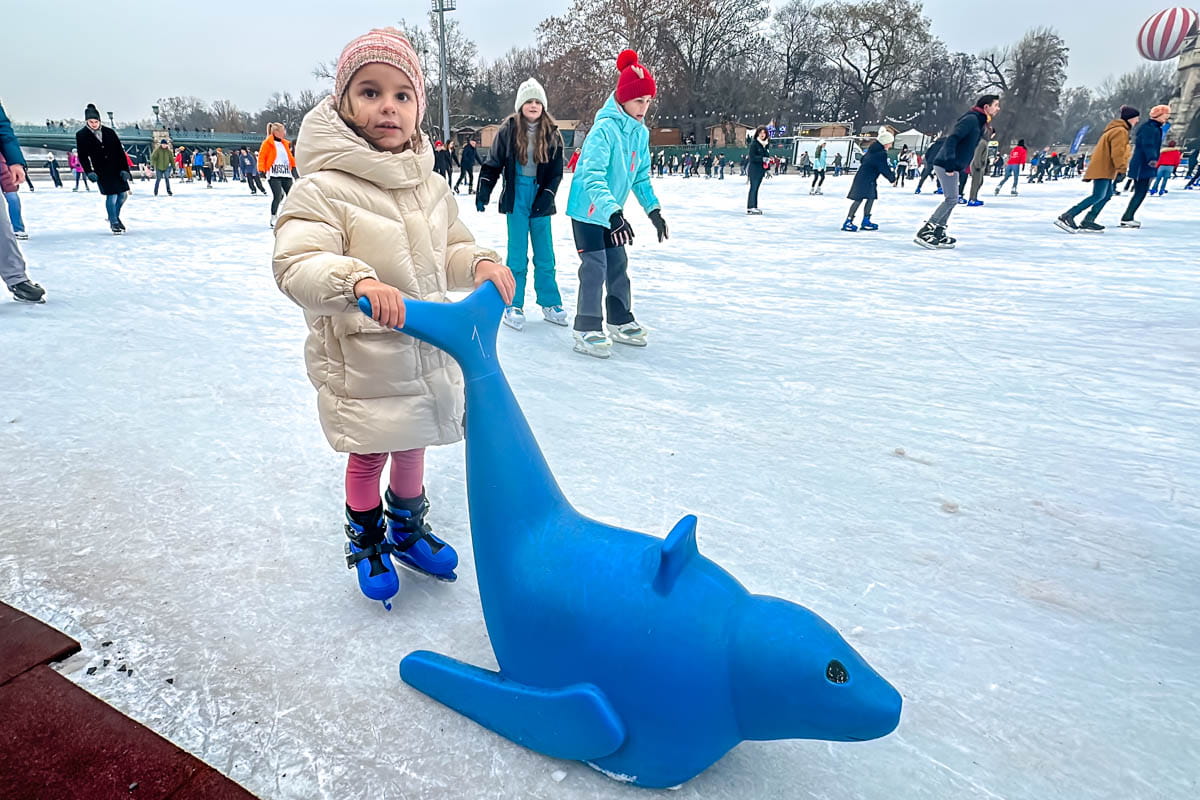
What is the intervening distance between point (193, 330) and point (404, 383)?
326 cm

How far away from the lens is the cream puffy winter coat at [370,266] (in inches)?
55.2

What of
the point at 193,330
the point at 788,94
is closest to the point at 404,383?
the point at 193,330

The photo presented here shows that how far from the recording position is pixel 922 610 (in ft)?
5.42

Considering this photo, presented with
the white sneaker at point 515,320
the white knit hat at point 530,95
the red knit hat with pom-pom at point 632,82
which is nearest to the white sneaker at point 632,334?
the white sneaker at point 515,320

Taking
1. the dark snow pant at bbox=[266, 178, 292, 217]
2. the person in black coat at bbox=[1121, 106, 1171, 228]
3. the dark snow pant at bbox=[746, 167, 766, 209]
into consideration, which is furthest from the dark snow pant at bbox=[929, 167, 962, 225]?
the dark snow pant at bbox=[266, 178, 292, 217]

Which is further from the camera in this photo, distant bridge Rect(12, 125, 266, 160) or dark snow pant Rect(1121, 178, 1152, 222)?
distant bridge Rect(12, 125, 266, 160)

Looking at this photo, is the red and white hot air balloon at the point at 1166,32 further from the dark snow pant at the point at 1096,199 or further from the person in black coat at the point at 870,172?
the person in black coat at the point at 870,172

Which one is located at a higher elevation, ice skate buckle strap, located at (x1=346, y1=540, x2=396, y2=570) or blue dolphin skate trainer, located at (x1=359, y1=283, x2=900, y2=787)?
blue dolphin skate trainer, located at (x1=359, y1=283, x2=900, y2=787)

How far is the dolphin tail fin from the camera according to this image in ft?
4.07

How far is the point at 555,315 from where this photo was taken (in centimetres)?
448

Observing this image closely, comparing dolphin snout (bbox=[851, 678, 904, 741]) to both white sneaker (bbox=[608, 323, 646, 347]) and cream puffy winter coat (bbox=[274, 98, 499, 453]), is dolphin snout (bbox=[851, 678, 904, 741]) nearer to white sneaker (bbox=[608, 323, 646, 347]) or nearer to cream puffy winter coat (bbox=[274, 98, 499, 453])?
cream puffy winter coat (bbox=[274, 98, 499, 453])

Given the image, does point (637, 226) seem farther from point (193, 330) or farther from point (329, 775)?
point (329, 775)

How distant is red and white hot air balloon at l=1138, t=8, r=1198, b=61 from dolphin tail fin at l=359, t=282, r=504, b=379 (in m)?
28.6

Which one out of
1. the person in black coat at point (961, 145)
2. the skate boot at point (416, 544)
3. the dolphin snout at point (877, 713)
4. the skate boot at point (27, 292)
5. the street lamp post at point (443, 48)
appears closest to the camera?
the dolphin snout at point (877, 713)
